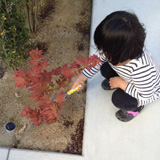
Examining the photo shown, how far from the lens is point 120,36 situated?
109 centimetres

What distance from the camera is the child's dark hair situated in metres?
1.09

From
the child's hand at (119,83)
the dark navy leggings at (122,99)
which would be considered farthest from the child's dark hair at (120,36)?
the dark navy leggings at (122,99)

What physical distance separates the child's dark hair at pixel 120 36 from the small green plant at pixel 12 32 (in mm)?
772

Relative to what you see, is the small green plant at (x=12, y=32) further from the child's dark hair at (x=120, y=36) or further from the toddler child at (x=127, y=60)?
the child's dark hair at (x=120, y=36)

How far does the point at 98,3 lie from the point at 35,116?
1.85m

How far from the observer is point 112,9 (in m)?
2.60

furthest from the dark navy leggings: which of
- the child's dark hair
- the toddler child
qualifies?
the child's dark hair

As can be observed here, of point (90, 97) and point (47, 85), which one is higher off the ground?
point (47, 85)

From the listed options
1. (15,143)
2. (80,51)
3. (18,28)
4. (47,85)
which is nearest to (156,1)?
(80,51)

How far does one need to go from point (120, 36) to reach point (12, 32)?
932 millimetres

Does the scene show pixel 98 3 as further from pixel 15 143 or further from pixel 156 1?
pixel 15 143

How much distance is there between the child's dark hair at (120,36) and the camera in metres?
1.09

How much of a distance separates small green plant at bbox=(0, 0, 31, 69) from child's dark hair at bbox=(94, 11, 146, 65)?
772 millimetres

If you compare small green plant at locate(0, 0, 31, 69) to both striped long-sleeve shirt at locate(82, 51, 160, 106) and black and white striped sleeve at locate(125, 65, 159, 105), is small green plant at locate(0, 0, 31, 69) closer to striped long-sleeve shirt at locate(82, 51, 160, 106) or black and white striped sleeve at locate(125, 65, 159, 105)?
striped long-sleeve shirt at locate(82, 51, 160, 106)
